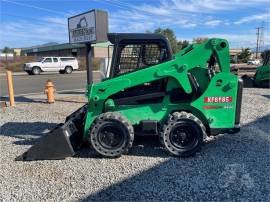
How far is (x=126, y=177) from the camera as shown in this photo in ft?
14.8

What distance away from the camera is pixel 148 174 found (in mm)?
4586

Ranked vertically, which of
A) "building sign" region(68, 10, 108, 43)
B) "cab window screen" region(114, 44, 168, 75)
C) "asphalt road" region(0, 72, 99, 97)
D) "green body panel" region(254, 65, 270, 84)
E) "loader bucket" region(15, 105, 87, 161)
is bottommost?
"asphalt road" region(0, 72, 99, 97)

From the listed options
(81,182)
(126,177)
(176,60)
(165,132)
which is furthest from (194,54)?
(81,182)

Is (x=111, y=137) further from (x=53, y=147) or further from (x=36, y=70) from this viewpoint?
(x=36, y=70)

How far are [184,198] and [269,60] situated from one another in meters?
14.7

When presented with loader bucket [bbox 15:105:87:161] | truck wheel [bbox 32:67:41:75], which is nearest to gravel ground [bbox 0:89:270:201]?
loader bucket [bbox 15:105:87:161]

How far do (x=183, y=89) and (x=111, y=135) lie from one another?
1.48m

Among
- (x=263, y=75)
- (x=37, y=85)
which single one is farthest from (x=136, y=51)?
(x=37, y=85)

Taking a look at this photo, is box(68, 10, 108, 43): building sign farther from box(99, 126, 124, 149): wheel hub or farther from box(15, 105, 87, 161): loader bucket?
box(15, 105, 87, 161): loader bucket

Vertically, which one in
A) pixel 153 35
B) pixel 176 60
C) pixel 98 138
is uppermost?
pixel 153 35

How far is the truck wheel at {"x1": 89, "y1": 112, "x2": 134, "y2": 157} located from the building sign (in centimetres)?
511

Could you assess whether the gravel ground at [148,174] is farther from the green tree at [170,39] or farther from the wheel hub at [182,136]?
the green tree at [170,39]

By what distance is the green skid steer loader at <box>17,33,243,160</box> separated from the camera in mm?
5203

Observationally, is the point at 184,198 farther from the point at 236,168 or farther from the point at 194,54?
the point at 194,54
